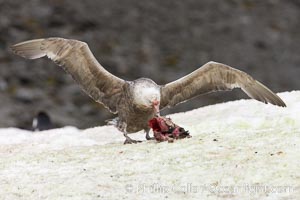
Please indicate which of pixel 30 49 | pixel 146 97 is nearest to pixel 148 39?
pixel 30 49

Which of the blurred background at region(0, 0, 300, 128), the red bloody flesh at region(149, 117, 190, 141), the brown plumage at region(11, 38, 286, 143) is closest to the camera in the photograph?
the red bloody flesh at region(149, 117, 190, 141)

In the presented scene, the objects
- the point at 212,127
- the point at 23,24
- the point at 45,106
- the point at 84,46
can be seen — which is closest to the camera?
the point at 84,46

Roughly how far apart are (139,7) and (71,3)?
2.19m


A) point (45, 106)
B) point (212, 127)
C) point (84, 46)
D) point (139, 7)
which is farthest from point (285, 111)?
point (139, 7)

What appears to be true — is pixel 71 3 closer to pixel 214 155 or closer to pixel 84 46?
pixel 84 46

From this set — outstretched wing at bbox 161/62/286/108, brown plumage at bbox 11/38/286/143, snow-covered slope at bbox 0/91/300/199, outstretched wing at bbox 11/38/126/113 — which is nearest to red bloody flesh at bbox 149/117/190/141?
snow-covered slope at bbox 0/91/300/199

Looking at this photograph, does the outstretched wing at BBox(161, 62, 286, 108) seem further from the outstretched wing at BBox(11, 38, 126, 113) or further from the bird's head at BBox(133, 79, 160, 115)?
the bird's head at BBox(133, 79, 160, 115)

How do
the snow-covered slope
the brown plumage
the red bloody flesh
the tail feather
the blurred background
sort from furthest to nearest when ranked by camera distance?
1. the blurred background
2. the tail feather
3. the brown plumage
4. the red bloody flesh
5. the snow-covered slope

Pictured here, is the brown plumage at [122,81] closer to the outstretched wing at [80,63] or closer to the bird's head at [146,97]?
the outstretched wing at [80,63]

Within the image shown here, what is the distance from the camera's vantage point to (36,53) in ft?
42.1

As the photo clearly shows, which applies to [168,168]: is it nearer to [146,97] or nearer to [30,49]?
[146,97]

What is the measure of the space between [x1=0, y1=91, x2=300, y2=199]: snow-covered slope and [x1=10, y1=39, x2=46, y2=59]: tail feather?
3.89ft

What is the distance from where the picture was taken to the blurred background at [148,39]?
1129 inches

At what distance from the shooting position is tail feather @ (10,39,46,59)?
12797 millimetres
